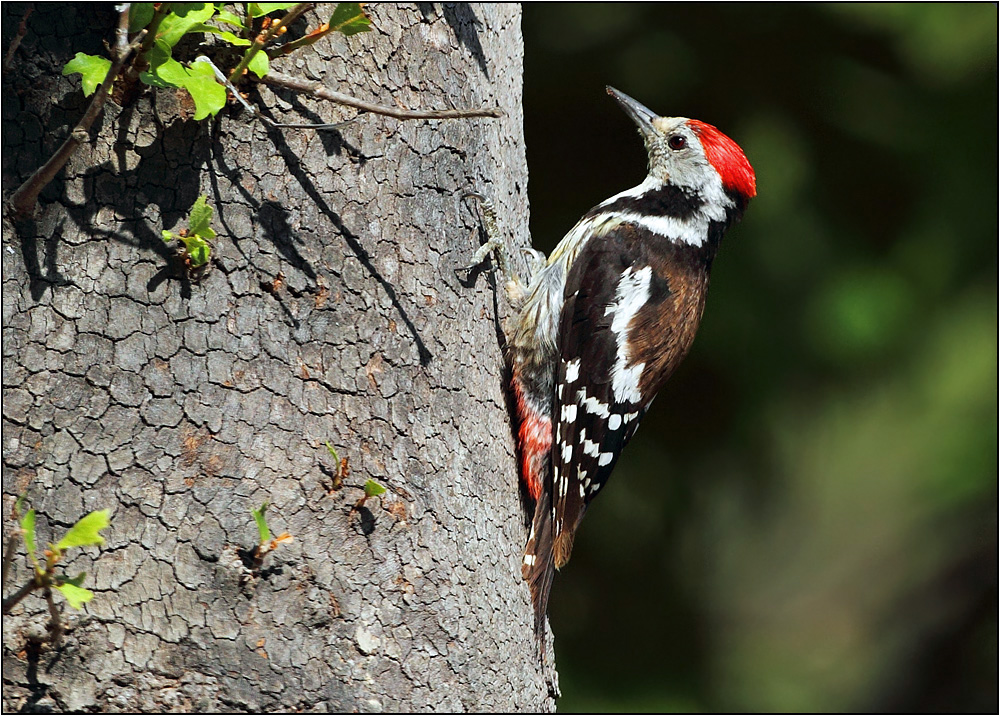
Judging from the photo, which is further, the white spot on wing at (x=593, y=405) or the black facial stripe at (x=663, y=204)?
Answer: the black facial stripe at (x=663, y=204)

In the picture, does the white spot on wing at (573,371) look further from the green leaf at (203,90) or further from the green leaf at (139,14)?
the green leaf at (139,14)

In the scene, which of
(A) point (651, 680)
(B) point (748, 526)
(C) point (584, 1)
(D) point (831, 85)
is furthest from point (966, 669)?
(C) point (584, 1)

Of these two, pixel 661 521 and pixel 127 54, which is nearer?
pixel 127 54

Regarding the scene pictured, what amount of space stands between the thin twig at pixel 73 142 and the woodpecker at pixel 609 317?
0.93m

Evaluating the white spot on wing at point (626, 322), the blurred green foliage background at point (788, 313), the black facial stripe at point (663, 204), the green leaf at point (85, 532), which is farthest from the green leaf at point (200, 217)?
the blurred green foliage background at point (788, 313)

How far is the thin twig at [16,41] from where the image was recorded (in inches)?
67.0

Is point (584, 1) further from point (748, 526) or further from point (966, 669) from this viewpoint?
point (966, 669)

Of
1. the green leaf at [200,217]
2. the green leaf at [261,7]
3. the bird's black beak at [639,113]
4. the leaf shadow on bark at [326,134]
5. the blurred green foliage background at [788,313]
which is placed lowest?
the blurred green foliage background at [788,313]

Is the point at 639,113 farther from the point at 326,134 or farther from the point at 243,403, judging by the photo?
the point at 243,403

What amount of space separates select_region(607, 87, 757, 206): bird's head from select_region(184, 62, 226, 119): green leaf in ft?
6.57

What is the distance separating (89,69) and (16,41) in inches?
7.9

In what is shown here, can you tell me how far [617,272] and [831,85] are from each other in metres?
1.93

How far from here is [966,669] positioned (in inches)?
204

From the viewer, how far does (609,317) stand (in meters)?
2.96
